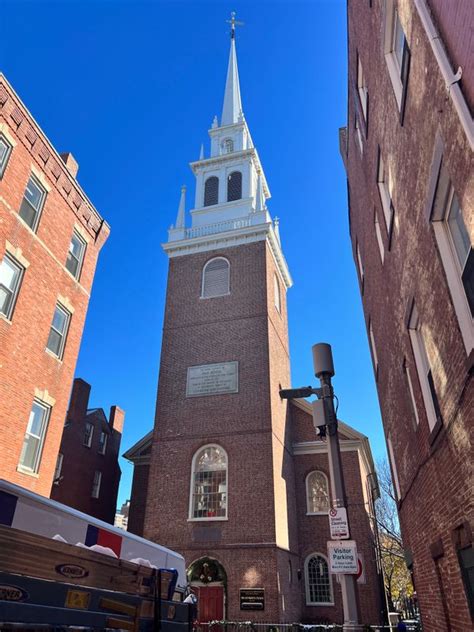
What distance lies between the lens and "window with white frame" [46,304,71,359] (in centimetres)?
1375

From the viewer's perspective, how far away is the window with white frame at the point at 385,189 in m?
8.88

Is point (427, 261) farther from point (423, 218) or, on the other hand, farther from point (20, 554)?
point (20, 554)

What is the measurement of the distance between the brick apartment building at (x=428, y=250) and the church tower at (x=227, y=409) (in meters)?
9.52

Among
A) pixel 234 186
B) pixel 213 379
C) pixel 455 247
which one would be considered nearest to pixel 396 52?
pixel 455 247

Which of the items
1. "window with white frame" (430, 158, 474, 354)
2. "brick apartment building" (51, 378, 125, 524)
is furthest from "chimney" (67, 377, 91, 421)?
"window with white frame" (430, 158, 474, 354)

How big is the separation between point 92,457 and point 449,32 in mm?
29700

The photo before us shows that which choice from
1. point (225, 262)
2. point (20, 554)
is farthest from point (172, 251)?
point (20, 554)

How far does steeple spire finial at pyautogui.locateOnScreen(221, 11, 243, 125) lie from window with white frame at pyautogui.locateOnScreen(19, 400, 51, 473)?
2733cm

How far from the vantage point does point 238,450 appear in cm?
2130

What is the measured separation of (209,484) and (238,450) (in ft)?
6.53

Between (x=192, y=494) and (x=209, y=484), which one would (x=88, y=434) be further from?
(x=209, y=484)

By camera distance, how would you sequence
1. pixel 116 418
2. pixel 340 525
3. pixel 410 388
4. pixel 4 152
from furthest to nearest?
pixel 116 418, pixel 4 152, pixel 410 388, pixel 340 525

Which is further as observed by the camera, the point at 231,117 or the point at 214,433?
the point at 231,117

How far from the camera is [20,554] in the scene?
391 centimetres
